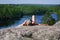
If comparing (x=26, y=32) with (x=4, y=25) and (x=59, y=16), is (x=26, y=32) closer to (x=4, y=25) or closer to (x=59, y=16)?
(x=4, y=25)

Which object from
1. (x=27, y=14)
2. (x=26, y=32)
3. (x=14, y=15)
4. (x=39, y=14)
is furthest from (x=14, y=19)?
(x=26, y=32)

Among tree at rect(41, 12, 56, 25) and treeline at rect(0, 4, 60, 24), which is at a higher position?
treeline at rect(0, 4, 60, 24)

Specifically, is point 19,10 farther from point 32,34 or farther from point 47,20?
point 32,34

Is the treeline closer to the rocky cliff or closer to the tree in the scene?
the tree

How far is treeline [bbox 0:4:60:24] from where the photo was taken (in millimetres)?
2459

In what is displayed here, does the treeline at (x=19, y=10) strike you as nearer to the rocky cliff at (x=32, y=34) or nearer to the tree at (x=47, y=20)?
the tree at (x=47, y=20)

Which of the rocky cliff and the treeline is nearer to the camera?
the rocky cliff

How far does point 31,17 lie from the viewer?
2467mm

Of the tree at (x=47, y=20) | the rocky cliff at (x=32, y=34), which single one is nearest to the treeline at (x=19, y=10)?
the tree at (x=47, y=20)

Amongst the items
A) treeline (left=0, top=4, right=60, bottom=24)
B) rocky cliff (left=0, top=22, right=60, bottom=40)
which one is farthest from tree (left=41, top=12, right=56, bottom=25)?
rocky cliff (left=0, top=22, right=60, bottom=40)

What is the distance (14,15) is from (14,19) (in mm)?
75

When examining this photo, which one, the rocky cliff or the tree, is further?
the tree

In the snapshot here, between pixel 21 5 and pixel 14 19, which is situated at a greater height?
pixel 21 5

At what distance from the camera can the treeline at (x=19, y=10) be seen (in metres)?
2.46
